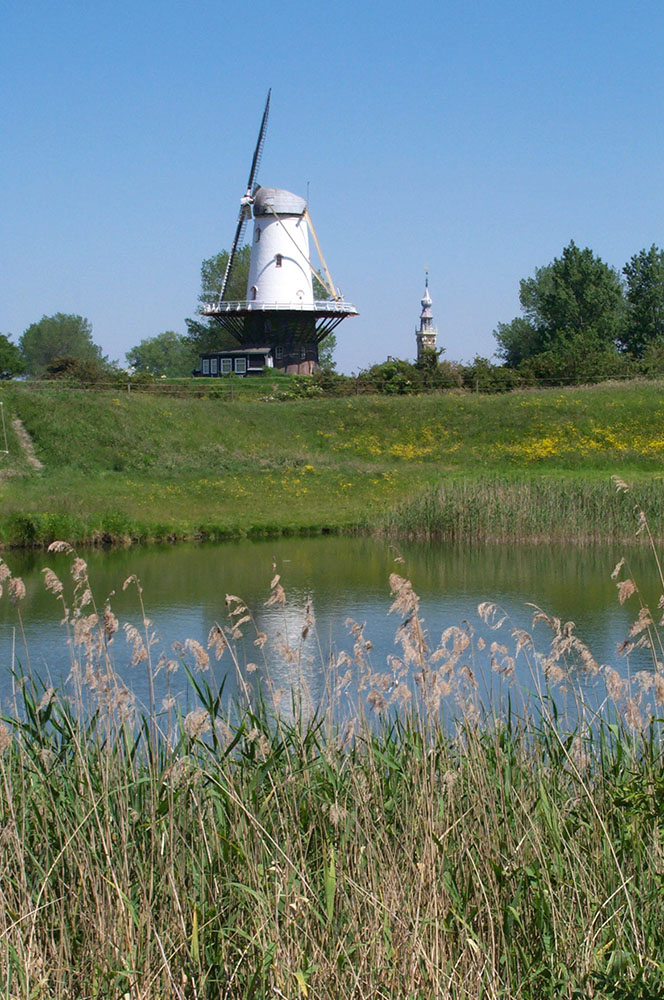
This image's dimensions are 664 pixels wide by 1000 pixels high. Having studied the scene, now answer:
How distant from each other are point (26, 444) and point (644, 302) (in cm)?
4067

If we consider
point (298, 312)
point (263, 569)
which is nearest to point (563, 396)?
point (298, 312)

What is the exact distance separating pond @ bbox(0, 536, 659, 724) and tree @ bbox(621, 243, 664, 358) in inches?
1650

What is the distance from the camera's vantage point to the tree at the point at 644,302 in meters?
62.0

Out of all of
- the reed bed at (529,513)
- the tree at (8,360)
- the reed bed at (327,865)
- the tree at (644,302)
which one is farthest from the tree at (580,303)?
the reed bed at (327,865)

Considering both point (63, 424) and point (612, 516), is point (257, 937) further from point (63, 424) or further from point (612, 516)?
point (63, 424)

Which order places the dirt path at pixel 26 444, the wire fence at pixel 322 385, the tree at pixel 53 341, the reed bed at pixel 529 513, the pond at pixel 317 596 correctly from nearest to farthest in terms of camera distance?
the pond at pixel 317 596, the reed bed at pixel 529 513, the dirt path at pixel 26 444, the wire fence at pixel 322 385, the tree at pixel 53 341

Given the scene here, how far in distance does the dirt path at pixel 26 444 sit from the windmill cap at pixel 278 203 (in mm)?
20058

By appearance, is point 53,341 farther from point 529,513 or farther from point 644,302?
point 529,513

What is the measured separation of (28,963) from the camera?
3625mm

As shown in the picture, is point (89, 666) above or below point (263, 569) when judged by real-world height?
above

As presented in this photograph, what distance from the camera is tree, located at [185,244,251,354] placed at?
66.9 meters

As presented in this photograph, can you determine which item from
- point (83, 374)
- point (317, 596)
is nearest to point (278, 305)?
point (83, 374)

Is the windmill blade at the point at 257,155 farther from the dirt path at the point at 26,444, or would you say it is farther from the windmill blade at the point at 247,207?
the dirt path at the point at 26,444

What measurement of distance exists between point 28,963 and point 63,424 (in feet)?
104
